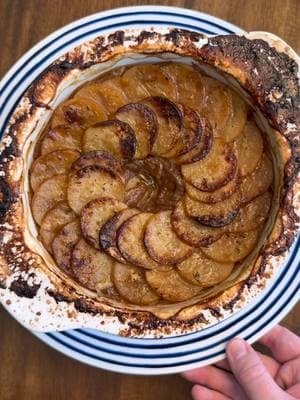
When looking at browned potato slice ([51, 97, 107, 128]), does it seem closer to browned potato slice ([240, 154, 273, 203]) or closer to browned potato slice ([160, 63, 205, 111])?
browned potato slice ([160, 63, 205, 111])

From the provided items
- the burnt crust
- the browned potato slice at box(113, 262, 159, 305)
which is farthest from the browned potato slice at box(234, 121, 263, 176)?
the browned potato slice at box(113, 262, 159, 305)

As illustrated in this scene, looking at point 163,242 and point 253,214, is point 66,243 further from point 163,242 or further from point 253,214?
point 253,214

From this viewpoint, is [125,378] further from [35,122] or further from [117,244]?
[35,122]

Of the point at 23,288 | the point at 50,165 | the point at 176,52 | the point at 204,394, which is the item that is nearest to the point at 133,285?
the point at 23,288

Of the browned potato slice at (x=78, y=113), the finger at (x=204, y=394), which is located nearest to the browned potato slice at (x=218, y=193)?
the browned potato slice at (x=78, y=113)

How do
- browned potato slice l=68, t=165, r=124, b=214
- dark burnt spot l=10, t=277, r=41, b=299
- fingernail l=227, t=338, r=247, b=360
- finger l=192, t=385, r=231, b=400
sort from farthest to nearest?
finger l=192, t=385, r=231, b=400, fingernail l=227, t=338, r=247, b=360, browned potato slice l=68, t=165, r=124, b=214, dark burnt spot l=10, t=277, r=41, b=299

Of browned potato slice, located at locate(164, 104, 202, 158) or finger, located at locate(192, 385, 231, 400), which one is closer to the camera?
browned potato slice, located at locate(164, 104, 202, 158)

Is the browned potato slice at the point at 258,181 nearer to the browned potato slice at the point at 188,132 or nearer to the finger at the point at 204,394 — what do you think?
the browned potato slice at the point at 188,132
